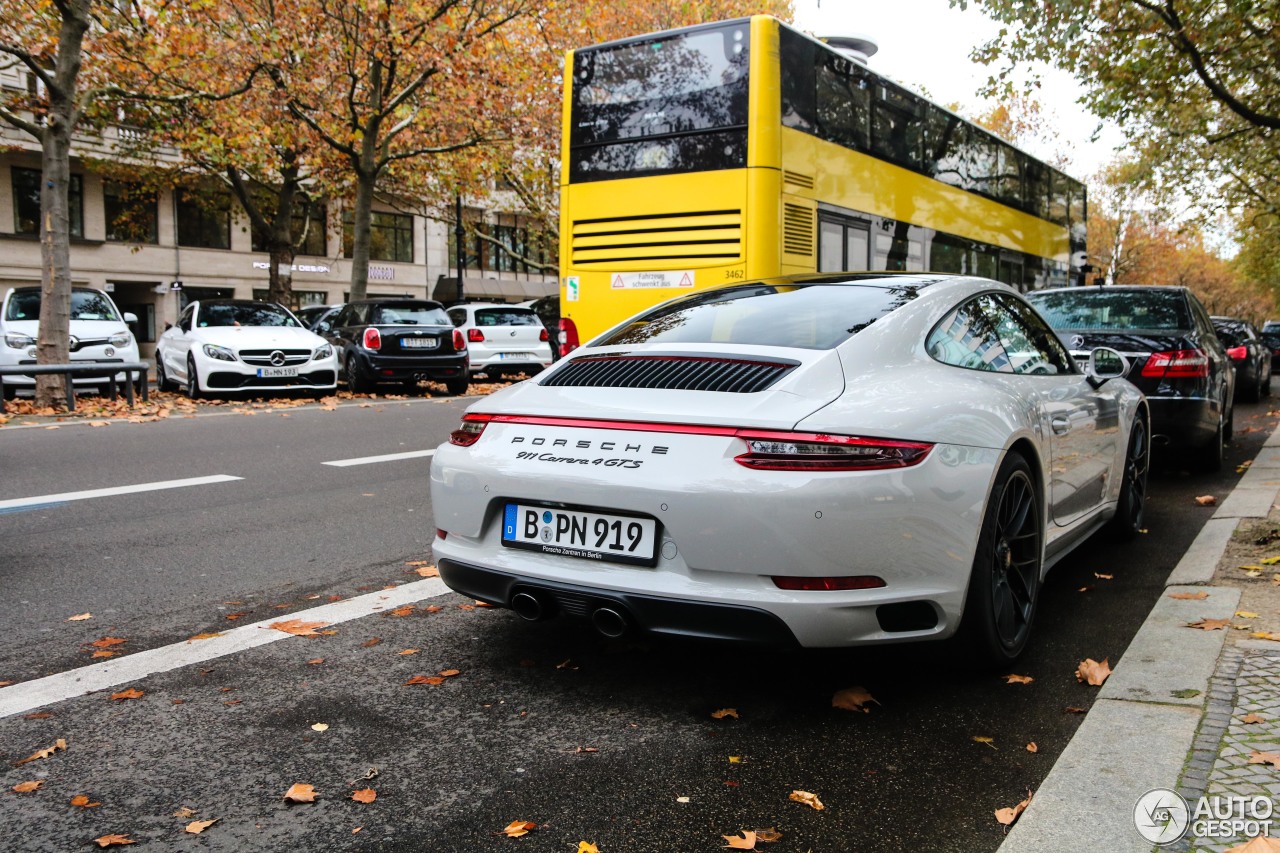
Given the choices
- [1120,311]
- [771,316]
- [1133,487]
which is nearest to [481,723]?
[771,316]

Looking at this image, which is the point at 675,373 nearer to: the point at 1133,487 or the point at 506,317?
the point at 1133,487

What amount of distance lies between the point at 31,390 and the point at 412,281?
115ft

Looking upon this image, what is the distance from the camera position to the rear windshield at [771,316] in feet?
13.1

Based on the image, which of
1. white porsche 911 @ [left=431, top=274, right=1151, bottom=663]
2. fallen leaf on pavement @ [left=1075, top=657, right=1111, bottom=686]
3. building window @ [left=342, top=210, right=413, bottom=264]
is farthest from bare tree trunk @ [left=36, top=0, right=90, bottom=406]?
building window @ [left=342, top=210, right=413, bottom=264]

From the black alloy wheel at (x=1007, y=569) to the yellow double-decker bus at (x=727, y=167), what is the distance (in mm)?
6734

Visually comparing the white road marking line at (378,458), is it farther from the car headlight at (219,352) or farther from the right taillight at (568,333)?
the car headlight at (219,352)

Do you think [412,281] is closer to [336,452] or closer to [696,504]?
[336,452]

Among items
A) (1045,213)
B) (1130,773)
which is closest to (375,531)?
(1130,773)

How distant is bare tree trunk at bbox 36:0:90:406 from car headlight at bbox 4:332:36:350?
0.82 metres

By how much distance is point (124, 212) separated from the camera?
127ft

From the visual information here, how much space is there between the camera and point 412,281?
5081 cm

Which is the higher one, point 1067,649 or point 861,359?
point 861,359

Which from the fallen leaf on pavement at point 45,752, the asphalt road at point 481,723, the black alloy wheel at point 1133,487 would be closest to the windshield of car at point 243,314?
the asphalt road at point 481,723

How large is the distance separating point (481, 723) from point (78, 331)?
15.6 metres
